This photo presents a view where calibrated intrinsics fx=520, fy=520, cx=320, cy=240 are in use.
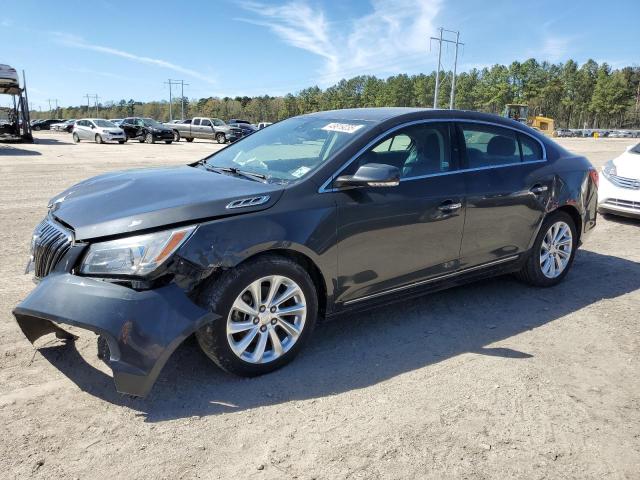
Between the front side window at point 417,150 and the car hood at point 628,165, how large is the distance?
5.46 metres

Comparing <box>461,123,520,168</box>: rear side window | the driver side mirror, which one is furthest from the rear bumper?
the driver side mirror

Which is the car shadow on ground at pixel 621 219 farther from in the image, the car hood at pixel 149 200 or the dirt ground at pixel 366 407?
the car hood at pixel 149 200

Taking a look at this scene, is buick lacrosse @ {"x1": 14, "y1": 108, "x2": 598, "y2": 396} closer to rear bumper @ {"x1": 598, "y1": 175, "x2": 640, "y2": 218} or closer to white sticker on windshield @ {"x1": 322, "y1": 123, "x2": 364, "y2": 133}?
white sticker on windshield @ {"x1": 322, "y1": 123, "x2": 364, "y2": 133}

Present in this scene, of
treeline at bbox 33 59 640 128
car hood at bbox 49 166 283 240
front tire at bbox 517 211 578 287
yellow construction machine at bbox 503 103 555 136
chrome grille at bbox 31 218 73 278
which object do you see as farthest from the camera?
treeline at bbox 33 59 640 128

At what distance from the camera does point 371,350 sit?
12.1 feet

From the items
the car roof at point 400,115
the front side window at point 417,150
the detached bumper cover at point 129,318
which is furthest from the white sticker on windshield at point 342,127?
the detached bumper cover at point 129,318

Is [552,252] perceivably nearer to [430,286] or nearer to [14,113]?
[430,286]

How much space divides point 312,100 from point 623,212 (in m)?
110

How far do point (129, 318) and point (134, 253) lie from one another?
1.17ft

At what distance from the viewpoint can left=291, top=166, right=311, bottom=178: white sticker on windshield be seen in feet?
11.4

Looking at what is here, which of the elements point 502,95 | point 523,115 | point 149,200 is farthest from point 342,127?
point 502,95

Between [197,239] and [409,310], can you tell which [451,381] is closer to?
[409,310]

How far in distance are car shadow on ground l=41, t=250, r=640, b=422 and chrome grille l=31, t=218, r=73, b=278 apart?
0.63 metres

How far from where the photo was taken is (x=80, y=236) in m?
2.95
